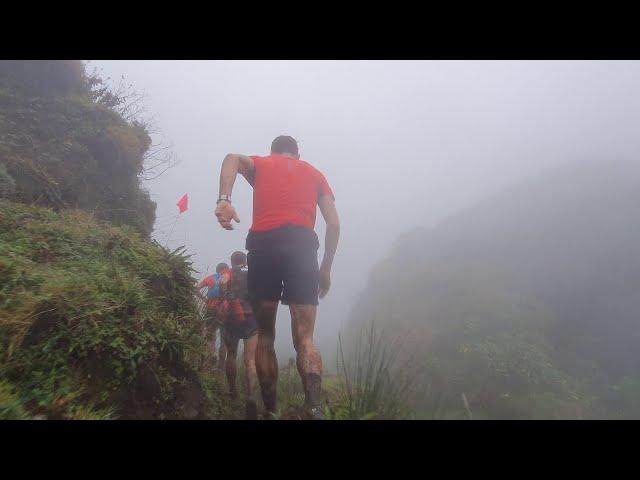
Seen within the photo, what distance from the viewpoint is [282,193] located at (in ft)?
9.46

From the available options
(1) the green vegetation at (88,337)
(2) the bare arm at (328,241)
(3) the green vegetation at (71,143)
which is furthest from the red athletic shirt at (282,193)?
(3) the green vegetation at (71,143)

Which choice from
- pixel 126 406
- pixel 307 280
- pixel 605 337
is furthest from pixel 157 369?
pixel 605 337

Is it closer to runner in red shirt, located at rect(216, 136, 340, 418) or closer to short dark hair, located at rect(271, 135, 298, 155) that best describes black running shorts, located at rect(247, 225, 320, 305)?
runner in red shirt, located at rect(216, 136, 340, 418)

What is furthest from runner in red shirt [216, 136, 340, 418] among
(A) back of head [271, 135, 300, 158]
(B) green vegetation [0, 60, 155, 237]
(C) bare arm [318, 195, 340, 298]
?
(B) green vegetation [0, 60, 155, 237]

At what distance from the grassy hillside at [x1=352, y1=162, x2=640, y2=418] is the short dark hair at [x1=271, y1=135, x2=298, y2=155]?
2420mm

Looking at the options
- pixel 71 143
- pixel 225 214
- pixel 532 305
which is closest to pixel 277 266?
pixel 225 214

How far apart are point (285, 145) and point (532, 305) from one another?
727 inches

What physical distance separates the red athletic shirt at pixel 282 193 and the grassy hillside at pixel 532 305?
169 centimetres

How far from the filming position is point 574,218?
A: 24562 millimetres

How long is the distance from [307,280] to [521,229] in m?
29.3

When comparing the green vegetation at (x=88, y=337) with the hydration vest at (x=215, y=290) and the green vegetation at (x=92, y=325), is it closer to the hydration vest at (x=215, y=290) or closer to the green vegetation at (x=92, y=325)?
the green vegetation at (x=92, y=325)
